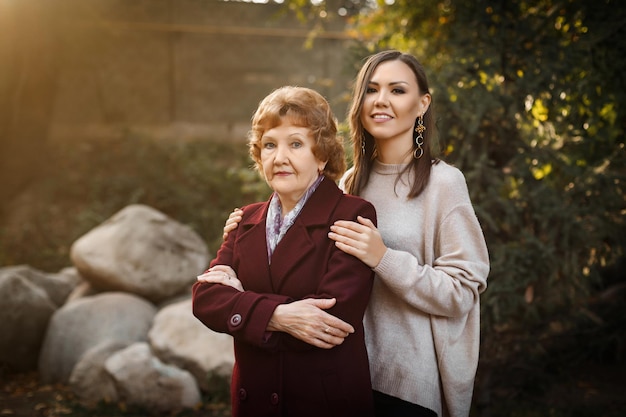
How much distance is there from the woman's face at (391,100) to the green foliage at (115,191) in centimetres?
678

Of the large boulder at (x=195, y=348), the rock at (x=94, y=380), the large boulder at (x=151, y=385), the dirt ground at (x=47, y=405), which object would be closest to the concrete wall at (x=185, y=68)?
the dirt ground at (x=47, y=405)

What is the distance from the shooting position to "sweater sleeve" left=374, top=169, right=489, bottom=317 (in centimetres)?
216

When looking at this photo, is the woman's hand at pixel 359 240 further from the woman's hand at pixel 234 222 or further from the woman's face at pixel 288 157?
the woman's hand at pixel 234 222

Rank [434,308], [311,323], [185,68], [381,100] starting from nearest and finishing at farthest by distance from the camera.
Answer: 1. [311,323]
2. [434,308]
3. [381,100]
4. [185,68]

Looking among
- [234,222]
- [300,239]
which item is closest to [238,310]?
[300,239]

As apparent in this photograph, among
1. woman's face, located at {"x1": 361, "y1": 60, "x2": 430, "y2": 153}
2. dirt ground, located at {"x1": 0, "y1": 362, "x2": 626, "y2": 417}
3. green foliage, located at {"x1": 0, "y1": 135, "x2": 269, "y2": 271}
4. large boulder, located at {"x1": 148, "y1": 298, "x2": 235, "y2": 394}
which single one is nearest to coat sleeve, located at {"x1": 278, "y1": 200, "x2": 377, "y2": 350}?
woman's face, located at {"x1": 361, "y1": 60, "x2": 430, "y2": 153}

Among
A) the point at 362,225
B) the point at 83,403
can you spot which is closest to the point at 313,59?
the point at 83,403

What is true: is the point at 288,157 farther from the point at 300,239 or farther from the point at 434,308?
the point at 434,308

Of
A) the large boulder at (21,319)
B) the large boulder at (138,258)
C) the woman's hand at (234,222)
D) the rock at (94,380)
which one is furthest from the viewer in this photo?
the large boulder at (138,258)

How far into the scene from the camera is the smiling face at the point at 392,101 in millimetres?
2359

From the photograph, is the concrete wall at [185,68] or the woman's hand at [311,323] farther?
the concrete wall at [185,68]

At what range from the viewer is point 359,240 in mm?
2061

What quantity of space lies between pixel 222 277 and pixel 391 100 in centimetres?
94

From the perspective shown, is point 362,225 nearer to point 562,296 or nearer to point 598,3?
point 562,296
